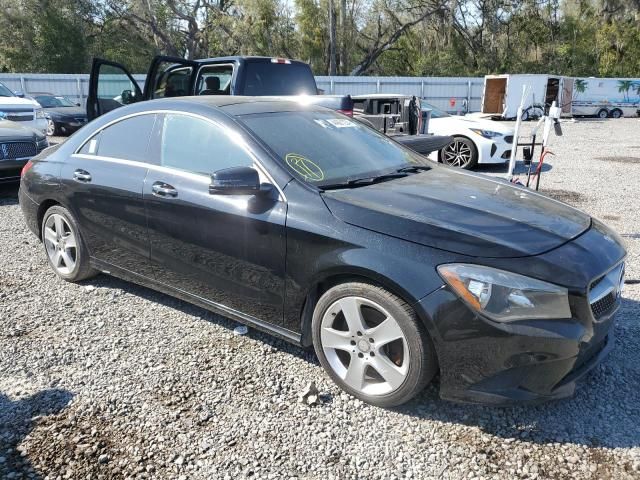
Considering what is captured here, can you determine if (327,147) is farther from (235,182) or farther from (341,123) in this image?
(235,182)

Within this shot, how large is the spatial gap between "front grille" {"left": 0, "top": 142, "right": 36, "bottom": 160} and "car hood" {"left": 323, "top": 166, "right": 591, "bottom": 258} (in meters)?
6.46

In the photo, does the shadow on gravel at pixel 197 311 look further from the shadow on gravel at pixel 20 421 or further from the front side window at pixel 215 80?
the front side window at pixel 215 80

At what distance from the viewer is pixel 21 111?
10.3 m

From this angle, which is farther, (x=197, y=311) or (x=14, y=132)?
(x=14, y=132)

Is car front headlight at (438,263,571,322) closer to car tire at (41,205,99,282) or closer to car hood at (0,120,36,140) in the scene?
car tire at (41,205,99,282)

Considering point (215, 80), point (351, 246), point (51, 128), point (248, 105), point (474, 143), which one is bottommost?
point (51, 128)

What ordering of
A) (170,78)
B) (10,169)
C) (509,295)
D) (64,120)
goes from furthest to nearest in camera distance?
(64,120) < (170,78) < (10,169) < (509,295)

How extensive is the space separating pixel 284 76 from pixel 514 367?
6713 millimetres

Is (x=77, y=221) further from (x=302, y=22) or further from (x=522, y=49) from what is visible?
(x=522, y=49)

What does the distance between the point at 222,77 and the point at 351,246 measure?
598cm

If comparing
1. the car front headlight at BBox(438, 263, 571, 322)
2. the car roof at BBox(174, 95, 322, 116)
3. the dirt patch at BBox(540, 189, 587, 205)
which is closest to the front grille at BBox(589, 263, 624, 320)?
the car front headlight at BBox(438, 263, 571, 322)

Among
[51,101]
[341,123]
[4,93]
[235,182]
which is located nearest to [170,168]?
[235,182]

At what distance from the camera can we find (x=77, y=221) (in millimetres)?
4266

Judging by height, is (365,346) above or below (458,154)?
above
